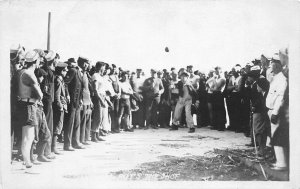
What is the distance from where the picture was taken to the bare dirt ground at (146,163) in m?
6.66

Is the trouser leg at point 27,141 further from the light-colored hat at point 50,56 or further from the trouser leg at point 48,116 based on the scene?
the light-colored hat at point 50,56

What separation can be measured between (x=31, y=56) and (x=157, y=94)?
205cm

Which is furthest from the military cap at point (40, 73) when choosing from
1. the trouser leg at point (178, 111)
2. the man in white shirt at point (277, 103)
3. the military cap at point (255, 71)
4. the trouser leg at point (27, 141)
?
the man in white shirt at point (277, 103)

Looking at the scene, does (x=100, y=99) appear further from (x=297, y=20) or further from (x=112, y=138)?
(x=297, y=20)

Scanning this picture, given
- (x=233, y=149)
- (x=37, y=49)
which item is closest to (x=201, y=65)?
(x=233, y=149)

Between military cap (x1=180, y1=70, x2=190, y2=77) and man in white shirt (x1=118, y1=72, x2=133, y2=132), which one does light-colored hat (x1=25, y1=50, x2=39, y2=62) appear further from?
military cap (x1=180, y1=70, x2=190, y2=77)

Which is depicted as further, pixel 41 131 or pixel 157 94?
pixel 157 94

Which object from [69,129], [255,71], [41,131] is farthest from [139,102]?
[255,71]

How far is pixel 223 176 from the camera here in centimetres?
675

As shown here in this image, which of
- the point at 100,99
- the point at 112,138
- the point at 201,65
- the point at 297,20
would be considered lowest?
the point at 112,138

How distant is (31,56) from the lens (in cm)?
668

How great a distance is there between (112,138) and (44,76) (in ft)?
4.78

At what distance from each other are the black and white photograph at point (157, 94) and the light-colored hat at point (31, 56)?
0.02 meters

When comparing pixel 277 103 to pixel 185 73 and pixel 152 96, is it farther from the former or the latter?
pixel 152 96
